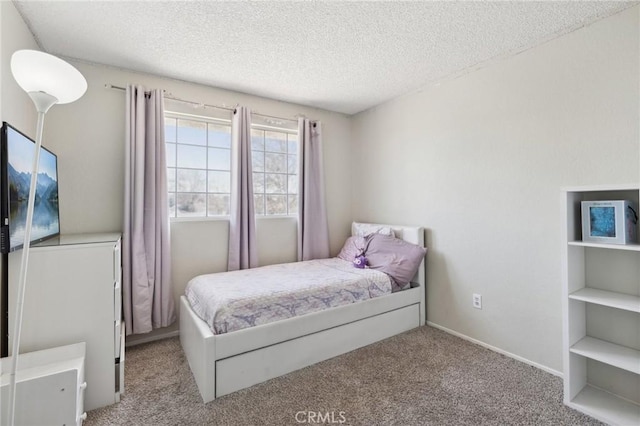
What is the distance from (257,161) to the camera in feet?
10.7

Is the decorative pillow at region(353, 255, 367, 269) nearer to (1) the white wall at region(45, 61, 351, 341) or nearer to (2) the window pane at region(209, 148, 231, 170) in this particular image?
(1) the white wall at region(45, 61, 351, 341)

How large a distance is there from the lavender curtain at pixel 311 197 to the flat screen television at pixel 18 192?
7.08 feet

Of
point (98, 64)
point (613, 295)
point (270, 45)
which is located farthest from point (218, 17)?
point (613, 295)

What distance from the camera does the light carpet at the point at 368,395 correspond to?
1604mm

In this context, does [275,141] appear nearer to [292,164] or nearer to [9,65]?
[292,164]

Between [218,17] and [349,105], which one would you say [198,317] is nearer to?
[218,17]

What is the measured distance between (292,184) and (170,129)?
141cm

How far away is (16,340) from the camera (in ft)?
3.77

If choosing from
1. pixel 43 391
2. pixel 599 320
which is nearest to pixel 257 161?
pixel 43 391

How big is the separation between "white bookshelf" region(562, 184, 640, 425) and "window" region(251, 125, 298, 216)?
256cm

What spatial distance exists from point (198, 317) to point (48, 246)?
980 mm

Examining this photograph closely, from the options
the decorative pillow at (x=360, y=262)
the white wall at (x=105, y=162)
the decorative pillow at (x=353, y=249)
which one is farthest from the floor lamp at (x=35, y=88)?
the decorative pillow at (x=353, y=249)

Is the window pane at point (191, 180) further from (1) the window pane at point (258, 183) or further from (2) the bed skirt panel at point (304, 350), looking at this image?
(2) the bed skirt panel at point (304, 350)

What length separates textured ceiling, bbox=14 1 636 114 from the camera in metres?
1.74
